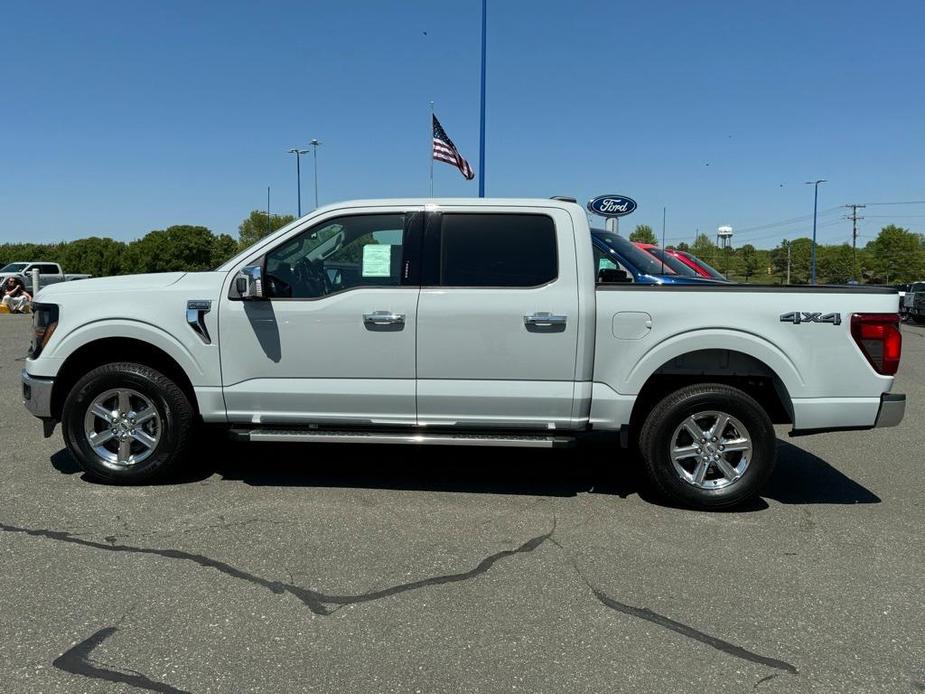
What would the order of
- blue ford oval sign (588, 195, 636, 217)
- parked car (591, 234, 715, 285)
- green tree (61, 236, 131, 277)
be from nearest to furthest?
parked car (591, 234, 715, 285) → blue ford oval sign (588, 195, 636, 217) → green tree (61, 236, 131, 277)

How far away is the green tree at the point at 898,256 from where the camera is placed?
76938mm

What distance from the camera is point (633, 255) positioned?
32.7 ft

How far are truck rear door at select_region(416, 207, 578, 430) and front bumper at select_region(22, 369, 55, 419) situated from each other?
2.65 m

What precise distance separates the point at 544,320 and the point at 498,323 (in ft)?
0.99

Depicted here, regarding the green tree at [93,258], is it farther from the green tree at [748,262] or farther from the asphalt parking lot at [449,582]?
the asphalt parking lot at [449,582]

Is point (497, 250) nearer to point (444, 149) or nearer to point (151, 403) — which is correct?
point (151, 403)

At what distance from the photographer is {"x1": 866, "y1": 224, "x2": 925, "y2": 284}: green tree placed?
76.9 meters

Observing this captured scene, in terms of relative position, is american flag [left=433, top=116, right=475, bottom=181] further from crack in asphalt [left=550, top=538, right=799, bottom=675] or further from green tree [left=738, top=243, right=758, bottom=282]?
green tree [left=738, top=243, right=758, bottom=282]

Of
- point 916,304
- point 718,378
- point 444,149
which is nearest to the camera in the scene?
point 718,378

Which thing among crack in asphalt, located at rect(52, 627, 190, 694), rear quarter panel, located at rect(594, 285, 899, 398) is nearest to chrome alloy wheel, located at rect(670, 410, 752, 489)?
rear quarter panel, located at rect(594, 285, 899, 398)

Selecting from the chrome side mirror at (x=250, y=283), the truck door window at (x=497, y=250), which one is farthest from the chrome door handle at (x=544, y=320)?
the chrome side mirror at (x=250, y=283)

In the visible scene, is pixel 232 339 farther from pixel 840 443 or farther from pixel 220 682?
pixel 840 443

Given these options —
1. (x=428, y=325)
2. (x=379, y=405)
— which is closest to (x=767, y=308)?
(x=428, y=325)

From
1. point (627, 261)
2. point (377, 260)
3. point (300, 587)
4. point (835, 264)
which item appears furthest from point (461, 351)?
point (835, 264)
